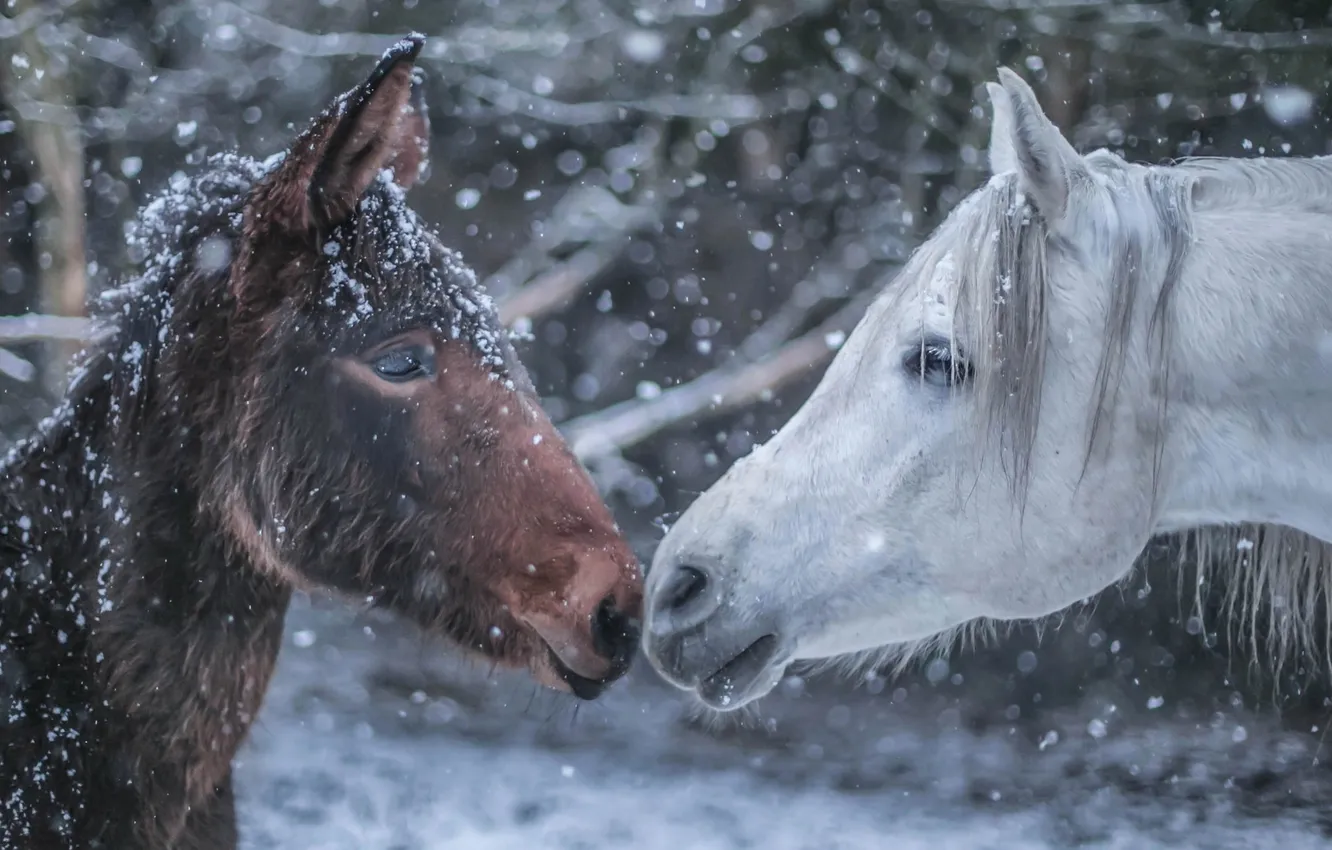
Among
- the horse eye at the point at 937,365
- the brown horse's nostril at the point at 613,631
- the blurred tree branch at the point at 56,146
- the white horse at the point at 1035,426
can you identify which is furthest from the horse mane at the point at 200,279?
the blurred tree branch at the point at 56,146

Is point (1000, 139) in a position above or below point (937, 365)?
above

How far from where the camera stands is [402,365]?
1.92 meters

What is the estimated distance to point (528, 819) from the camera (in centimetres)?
444

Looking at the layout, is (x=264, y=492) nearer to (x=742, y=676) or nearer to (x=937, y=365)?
(x=742, y=676)

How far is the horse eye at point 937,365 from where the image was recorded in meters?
1.72

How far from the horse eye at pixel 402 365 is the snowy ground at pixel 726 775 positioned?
203 centimetres

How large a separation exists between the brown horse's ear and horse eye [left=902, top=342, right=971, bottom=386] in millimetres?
920

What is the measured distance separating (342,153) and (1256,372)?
1488 millimetres

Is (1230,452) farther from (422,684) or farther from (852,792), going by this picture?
(422,684)

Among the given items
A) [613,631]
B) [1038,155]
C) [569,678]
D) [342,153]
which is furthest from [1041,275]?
[342,153]

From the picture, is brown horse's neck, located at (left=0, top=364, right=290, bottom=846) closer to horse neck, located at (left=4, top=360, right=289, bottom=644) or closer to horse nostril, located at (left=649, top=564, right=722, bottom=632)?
horse neck, located at (left=4, top=360, right=289, bottom=644)

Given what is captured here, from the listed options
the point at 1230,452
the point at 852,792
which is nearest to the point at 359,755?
the point at 852,792

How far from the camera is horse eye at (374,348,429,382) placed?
1.92 meters

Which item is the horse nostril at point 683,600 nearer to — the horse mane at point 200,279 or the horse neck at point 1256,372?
the horse mane at point 200,279
